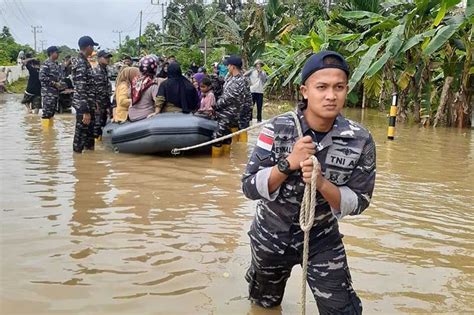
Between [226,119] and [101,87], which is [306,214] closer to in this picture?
[226,119]

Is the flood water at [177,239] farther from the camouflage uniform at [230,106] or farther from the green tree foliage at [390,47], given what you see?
the green tree foliage at [390,47]

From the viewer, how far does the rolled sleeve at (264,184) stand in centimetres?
254

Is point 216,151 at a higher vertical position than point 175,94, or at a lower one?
lower

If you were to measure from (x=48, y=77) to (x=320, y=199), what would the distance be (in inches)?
422

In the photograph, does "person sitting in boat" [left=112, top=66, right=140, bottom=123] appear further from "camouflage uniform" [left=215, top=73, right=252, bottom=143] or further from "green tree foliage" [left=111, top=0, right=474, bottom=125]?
"green tree foliage" [left=111, top=0, right=474, bottom=125]

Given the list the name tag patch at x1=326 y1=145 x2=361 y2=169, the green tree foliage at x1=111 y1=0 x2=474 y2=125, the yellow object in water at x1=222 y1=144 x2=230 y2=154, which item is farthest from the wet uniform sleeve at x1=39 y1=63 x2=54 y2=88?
the name tag patch at x1=326 y1=145 x2=361 y2=169

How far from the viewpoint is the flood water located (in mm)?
3379

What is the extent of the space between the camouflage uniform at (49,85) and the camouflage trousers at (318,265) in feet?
32.7

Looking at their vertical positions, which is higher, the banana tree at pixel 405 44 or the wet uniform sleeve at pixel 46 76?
the banana tree at pixel 405 44

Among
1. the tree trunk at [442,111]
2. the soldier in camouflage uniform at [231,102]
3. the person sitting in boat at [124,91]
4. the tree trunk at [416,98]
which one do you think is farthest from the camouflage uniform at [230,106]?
the tree trunk at [416,98]

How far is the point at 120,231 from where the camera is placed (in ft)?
Answer: 15.2

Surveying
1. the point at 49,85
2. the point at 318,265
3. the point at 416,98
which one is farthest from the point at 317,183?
the point at 416,98

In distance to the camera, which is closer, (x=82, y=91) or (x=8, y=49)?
(x=82, y=91)

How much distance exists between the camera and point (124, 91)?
899 cm
